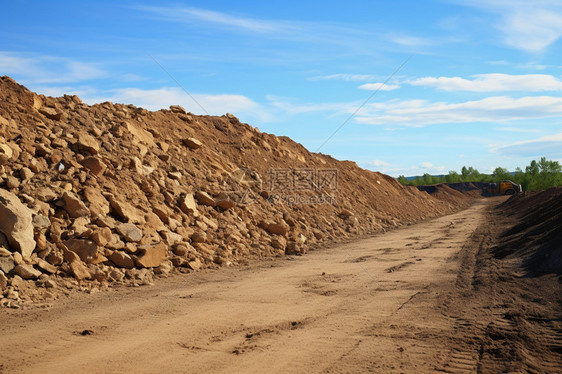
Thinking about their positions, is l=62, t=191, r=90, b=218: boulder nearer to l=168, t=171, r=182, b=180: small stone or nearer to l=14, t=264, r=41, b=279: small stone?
l=14, t=264, r=41, b=279: small stone

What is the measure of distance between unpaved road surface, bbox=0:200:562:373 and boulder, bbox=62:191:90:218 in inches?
85.9

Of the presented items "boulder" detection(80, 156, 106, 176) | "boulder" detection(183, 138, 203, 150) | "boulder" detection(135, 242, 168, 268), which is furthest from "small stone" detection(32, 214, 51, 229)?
"boulder" detection(183, 138, 203, 150)

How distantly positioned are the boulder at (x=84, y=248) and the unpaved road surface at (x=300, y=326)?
0.98 meters

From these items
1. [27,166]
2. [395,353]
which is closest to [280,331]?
[395,353]

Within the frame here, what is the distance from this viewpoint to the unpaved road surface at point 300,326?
4.91 metres

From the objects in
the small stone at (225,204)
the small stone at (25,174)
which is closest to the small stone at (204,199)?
the small stone at (225,204)

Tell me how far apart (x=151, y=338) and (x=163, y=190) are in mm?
7405

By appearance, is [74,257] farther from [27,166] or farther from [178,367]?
[178,367]

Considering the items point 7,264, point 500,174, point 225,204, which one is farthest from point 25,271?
point 500,174

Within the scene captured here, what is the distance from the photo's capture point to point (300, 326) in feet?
20.7

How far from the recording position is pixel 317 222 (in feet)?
56.9

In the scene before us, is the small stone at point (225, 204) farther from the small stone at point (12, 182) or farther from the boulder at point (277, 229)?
the small stone at point (12, 182)

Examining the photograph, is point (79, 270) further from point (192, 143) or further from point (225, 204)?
point (192, 143)

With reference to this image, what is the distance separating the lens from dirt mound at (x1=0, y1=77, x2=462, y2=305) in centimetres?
883
